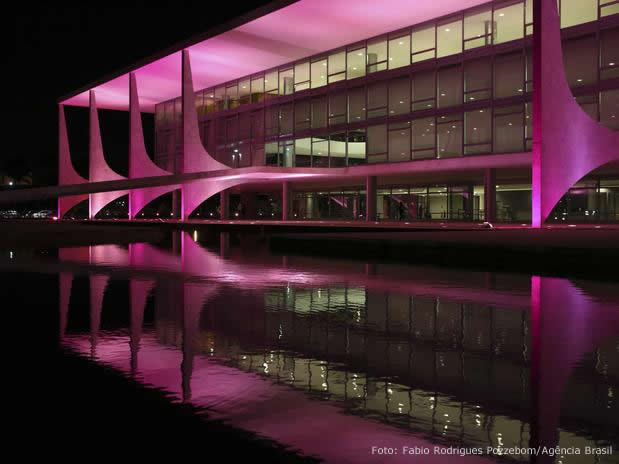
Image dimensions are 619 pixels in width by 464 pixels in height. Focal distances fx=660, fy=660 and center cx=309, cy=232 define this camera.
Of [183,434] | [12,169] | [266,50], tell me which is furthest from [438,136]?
[12,169]

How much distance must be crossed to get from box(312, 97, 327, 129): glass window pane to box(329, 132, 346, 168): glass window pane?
4.17 ft

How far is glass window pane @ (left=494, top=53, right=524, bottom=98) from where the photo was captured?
29891mm

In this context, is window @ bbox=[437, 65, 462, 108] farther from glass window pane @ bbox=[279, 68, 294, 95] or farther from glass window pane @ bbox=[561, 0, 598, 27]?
glass window pane @ bbox=[279, 68, 294, 95]

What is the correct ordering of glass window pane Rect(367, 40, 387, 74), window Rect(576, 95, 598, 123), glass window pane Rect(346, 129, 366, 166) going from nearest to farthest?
window Rect(576, 95, 598, 123) → glass window pane Rect(367, 40, 387, 74) → glass window pane Rect(346, 129, 366, 166)

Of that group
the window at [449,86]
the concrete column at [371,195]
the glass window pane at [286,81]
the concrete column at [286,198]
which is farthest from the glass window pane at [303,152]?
the window at [449,86]

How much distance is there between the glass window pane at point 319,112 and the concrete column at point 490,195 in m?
11.9

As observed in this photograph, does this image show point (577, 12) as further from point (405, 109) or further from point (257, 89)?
point (257, 89)

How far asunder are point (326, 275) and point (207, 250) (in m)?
8.58

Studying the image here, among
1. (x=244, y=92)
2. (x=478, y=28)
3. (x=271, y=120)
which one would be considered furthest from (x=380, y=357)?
(x=244, y=92)

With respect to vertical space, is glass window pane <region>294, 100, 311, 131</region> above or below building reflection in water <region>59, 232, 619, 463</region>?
above

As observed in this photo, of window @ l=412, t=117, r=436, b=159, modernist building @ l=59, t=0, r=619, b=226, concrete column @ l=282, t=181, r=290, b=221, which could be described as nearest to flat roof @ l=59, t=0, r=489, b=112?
modernist building @ l=59, t=0, r=619, b=226

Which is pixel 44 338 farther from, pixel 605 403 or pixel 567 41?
pixel 567 41

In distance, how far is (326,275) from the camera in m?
12.8

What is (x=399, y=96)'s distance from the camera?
116 ft
